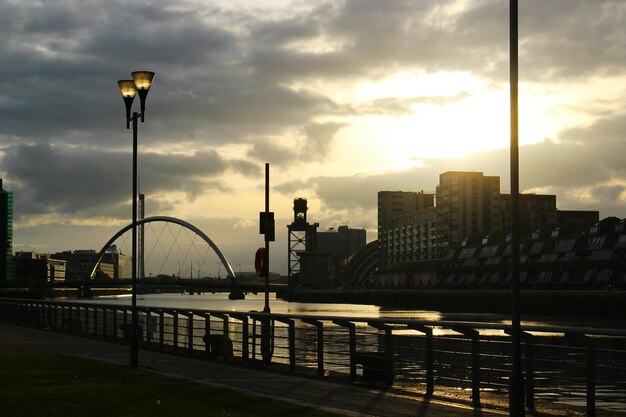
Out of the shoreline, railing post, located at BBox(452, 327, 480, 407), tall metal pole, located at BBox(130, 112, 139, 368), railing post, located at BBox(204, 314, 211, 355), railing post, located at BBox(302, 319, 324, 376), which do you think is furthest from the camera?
the shoreline

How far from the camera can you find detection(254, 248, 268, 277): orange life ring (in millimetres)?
33625

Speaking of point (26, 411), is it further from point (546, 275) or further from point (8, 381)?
point (546, 275)

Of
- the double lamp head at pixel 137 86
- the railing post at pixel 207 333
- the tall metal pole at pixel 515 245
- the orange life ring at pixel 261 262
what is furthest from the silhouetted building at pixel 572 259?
the tall metal pole at pixel 515 245

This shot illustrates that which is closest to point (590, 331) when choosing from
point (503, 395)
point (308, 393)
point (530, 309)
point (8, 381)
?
point (503, 395)

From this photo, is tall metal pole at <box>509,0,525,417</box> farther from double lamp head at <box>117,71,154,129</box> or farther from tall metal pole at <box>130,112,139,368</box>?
double lamp head at <box>117,71,154,129</box>

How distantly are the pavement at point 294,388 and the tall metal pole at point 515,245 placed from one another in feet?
6.32

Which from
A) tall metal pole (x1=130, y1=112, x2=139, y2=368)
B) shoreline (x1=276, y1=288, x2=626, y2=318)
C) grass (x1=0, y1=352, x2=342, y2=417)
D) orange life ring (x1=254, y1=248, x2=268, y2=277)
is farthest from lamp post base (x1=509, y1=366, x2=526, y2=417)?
shoreline (x1=276, y1=288, x2=626, y2=318)

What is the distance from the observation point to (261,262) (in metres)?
33.8

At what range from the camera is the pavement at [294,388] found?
16672mm

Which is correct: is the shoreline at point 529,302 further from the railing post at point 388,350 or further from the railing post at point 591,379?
the railing post at point 591,379

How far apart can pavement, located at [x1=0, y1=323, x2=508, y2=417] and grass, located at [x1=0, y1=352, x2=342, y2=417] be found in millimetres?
806

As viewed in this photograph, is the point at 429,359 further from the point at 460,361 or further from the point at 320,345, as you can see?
the point at 460,361

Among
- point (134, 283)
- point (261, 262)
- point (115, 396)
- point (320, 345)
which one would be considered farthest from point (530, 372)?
point (261, 262)

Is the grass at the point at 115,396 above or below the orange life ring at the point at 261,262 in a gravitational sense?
below
